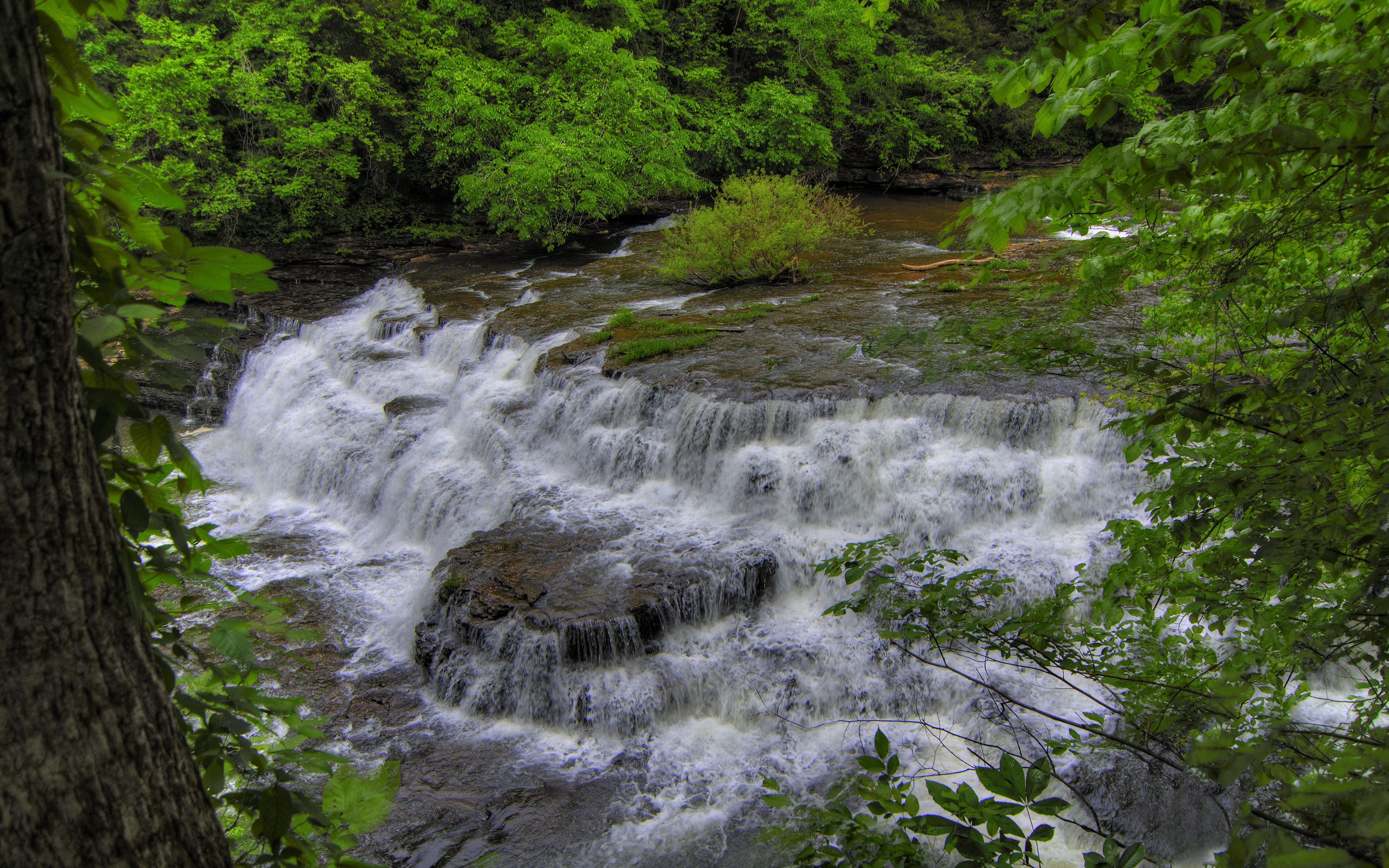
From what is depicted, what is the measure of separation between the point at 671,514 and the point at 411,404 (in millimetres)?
5417

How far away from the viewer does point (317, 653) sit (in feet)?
24.2

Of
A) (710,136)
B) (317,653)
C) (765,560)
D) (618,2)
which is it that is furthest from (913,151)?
(317,653)

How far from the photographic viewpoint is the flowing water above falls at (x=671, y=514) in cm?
605

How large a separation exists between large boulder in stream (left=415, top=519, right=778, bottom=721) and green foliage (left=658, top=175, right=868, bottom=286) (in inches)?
294

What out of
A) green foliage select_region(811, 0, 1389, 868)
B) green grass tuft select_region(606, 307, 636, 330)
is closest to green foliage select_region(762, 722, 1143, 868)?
green foliage select_region(811, 0, 1389, 868)

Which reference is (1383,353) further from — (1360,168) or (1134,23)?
(1134,23)

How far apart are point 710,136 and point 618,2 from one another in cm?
413

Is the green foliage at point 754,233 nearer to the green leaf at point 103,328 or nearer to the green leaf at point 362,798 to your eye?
the green leaf at point 362,798

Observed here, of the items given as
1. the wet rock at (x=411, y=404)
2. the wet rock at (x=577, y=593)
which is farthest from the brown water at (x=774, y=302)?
the wet rock at (x=577, y=593)

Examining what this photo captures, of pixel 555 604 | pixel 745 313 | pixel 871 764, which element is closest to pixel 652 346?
pixel 745 313

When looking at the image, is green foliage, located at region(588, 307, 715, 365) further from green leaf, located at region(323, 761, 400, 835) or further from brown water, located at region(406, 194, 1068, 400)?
green leaf, located at region(323, 761, 400, 835)

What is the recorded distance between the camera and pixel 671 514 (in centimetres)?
860

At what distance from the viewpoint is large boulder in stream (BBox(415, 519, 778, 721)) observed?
6566 mm

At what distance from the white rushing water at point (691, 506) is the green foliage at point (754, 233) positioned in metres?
3.51
